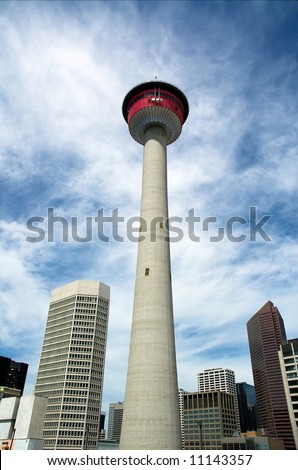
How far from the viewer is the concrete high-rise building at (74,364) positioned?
467 ft

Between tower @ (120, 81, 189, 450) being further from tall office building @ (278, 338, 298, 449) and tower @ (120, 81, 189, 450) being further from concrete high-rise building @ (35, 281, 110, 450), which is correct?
concrete high-rise building @ (35, 281, 110, 450)

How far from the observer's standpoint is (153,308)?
142ft

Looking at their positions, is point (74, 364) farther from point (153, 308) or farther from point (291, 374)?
point (153, 308)

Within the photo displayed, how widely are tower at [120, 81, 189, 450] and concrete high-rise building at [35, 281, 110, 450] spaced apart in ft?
391

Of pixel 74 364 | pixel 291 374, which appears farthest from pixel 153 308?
pixel 74 364

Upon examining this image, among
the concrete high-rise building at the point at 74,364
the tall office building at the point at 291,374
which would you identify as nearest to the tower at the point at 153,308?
the tall office building at the point at 291,374

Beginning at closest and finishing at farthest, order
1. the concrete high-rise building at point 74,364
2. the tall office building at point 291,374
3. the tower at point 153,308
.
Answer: the tower at point 153,308 → the tall office building at point 291,374 → the concrete high-rise building at point 74,364

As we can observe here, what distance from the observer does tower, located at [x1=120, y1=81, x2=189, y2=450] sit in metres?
37.8

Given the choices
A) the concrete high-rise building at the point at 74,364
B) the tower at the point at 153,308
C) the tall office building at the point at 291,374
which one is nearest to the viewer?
the tower at the point at 153,308

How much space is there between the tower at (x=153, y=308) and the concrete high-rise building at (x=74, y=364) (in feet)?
391

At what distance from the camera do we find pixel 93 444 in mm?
145375

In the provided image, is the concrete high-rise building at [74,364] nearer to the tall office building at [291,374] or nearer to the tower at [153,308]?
the tall office building at [291,374]

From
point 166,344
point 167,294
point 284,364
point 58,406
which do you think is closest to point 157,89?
point 167,294

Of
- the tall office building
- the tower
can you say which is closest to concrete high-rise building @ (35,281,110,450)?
the tall office building
